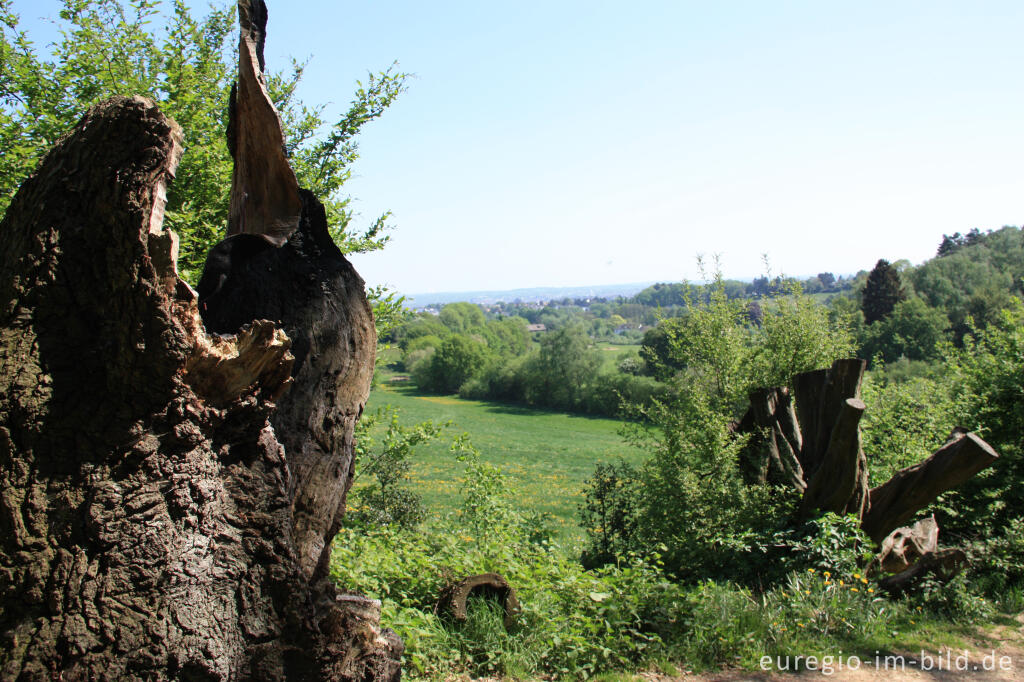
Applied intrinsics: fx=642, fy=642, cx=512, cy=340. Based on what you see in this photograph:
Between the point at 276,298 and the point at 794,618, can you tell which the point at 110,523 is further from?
the point at 794,618

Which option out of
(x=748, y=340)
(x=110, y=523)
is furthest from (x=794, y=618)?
(x=748, y=340)

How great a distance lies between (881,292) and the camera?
46031mm

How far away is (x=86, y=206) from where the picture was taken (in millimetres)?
2041

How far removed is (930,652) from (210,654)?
6623 mm

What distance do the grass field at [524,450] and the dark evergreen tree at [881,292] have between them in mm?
20516

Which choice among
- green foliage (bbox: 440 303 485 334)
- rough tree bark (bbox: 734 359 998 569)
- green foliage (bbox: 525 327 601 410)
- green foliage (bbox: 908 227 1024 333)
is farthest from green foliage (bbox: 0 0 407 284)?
green foliage (bbox: 440 303 485 334)

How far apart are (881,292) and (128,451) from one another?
52086mm

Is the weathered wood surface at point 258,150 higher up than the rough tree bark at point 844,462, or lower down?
higher up

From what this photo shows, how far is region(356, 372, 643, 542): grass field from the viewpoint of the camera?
975 inches

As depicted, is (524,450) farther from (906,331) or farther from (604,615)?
(604,615)

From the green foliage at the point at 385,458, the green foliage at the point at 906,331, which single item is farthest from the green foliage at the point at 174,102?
the green foliage at the point at 906,331

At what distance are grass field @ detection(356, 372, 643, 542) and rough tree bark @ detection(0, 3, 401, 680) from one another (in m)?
9.86

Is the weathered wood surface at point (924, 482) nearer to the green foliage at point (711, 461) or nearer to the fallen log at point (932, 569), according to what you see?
the fallen log at point (932, 569)

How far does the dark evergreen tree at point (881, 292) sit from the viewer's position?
4575 cm
